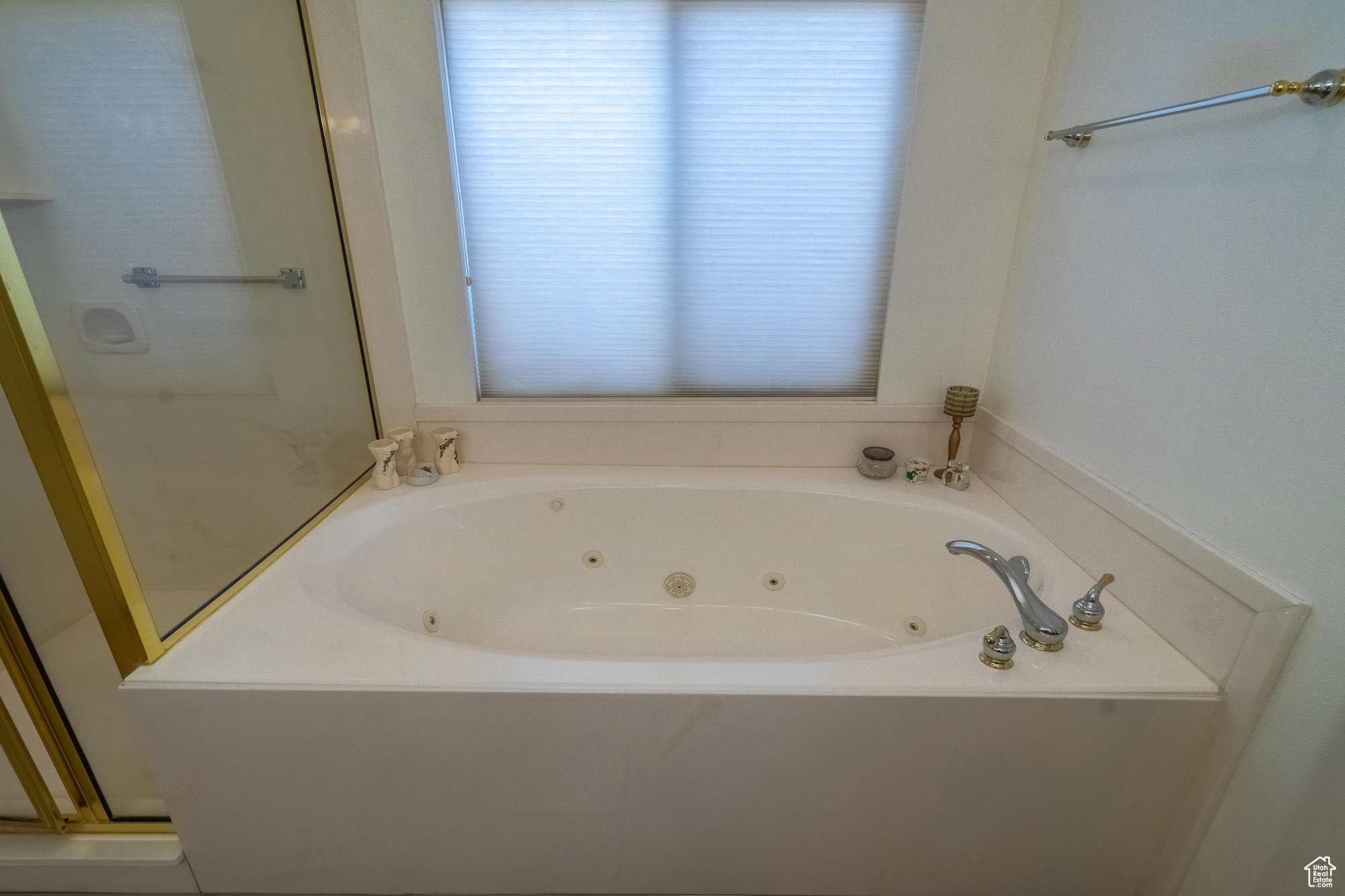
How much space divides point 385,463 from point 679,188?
3.63 feet

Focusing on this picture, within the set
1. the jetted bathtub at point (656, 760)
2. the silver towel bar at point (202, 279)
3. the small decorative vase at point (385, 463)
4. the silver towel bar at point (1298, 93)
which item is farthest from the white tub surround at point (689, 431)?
the silver towel bar at point (1298, 93)

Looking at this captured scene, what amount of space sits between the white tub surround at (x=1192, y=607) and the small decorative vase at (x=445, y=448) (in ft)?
5.19

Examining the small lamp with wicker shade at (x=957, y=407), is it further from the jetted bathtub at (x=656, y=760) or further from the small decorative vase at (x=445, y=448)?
the small decorative vase at (x=445, y=448)

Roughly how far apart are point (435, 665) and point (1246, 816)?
125cm

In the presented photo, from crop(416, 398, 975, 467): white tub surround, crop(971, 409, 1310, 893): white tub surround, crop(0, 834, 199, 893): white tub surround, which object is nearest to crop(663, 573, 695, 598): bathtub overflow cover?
crop(416, 398, 975, 467): white tub surround

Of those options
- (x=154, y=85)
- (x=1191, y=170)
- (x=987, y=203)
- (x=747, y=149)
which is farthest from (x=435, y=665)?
(x=987, y=203)

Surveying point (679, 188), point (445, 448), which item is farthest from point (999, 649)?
point (445, 448)

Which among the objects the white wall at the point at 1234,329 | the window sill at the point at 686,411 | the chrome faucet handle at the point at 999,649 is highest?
the white wall at the point at 1234,329

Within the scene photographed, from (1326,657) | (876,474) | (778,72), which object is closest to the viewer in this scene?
(1326,657)

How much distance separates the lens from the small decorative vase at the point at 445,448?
5.37 feet

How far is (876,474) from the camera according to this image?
1.63 m

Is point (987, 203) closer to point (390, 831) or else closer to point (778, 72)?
point (778, 72)

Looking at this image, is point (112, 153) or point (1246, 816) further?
point (112, 153)

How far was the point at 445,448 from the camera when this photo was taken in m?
1.64
